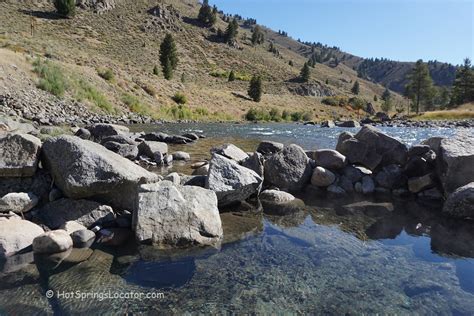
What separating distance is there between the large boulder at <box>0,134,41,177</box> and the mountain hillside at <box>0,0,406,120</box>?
64.3 feet

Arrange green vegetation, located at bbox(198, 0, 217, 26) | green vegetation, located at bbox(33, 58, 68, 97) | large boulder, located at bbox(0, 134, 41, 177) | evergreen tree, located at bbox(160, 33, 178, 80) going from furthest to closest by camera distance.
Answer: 1. green vegetation, located at bbox(198, 0, 217, 26)
2. evergreen tree, located at bbox(160, 33, 178, 80)
3. green vegetation, located at bbox(33, 58, 68, 97)
4. large boulder, located at bbox(0, 134, 41, 177)

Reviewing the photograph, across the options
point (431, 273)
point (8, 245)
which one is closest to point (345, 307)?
point (431, 273)

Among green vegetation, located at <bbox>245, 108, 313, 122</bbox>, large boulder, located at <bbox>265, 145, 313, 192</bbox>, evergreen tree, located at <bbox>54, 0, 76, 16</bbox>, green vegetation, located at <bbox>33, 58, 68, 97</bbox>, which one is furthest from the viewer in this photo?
evergreen tree, located at <bbox>54, 0, 76, 16</bbox>

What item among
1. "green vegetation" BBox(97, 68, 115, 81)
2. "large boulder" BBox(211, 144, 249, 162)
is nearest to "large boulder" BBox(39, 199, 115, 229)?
"large boulder" BBox(211, 144, 249, 162)

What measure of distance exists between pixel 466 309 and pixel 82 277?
592cm

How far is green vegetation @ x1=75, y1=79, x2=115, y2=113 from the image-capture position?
30.9 m

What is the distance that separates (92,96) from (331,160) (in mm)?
26482

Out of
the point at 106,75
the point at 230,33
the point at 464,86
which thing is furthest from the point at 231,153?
the point at 230,33

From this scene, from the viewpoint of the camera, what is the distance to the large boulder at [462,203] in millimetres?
8961

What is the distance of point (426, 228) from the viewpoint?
8.66 meters

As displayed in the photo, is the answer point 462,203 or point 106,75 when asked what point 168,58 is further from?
point 462,203

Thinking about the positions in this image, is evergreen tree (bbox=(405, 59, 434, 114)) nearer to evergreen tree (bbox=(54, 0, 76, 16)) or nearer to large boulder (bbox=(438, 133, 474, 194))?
large boulder (bbox=(438, 133, 474, 194))

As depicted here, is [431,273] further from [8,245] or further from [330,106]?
[330,106]

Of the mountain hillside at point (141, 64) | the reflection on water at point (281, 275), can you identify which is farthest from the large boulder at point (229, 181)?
the mountain hillside at point (141, 64)
